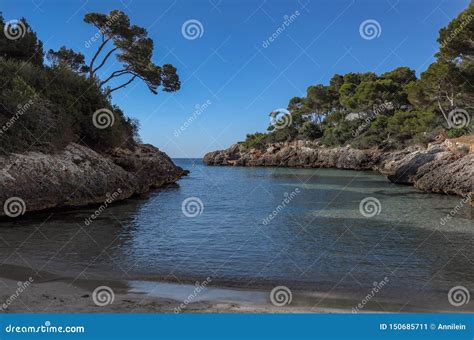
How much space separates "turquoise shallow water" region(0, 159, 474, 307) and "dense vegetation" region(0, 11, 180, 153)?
609 cm

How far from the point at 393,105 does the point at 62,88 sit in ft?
241

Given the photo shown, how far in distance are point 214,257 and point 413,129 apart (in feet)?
220

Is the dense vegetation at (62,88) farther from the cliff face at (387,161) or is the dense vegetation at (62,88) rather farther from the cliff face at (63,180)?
the cliff face at (387,161)

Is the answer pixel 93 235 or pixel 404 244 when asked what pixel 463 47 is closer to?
pixel 404 244

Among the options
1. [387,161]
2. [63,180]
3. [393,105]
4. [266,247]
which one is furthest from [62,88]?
[393,105]

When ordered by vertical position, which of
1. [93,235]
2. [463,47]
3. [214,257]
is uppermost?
[463,47]

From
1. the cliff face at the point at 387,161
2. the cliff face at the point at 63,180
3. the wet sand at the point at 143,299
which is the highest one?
the cliff face at the point at 387,161

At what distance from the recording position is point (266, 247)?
1645 cm

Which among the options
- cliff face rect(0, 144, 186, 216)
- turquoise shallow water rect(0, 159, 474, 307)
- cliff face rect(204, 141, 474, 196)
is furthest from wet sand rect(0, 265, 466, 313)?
cliff face rect(204, 141, 474, 196)

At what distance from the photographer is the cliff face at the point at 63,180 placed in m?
22.9

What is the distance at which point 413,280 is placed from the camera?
39.3 ft

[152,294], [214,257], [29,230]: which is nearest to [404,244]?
[214,257]

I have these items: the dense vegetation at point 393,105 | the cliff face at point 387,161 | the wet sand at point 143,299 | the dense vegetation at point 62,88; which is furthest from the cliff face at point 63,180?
the dense vegetation at point 393,105

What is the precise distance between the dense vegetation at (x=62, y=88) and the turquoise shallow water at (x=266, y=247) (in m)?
6.09
